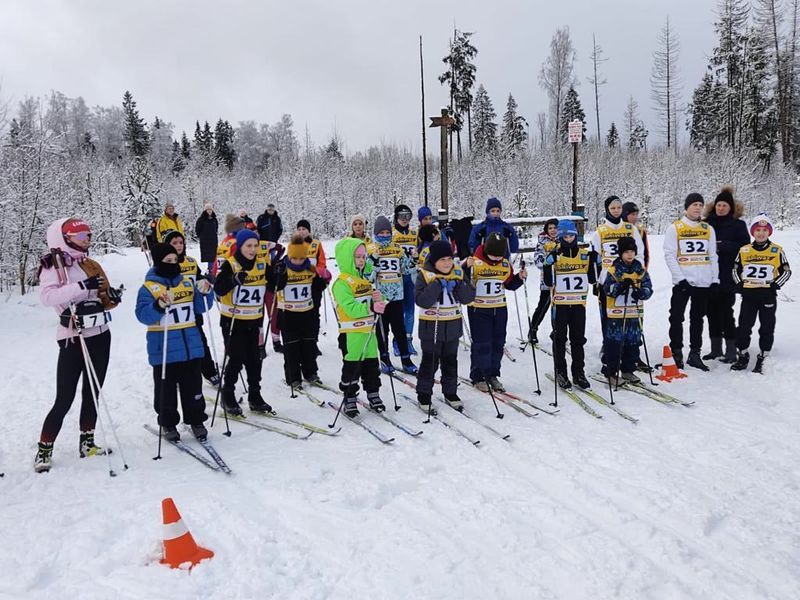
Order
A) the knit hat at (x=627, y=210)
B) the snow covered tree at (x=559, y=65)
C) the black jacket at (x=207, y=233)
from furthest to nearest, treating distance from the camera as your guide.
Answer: the snow covered tree at (x=559, y=65), the black jacket at (x=207, y=233), the knit hat at (x=627, y=210)

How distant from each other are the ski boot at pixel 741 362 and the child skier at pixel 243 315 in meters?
5.61

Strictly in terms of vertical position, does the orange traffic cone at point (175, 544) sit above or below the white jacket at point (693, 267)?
below

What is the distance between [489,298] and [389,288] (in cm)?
147

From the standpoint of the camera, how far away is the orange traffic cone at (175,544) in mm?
3046

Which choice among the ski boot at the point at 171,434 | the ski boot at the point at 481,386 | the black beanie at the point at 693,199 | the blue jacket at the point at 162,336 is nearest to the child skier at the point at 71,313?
the blue jacket at the point at 162,336

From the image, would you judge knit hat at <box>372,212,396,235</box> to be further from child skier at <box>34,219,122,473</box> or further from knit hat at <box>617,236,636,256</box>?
child skier at <box>34,219,122,473</box>

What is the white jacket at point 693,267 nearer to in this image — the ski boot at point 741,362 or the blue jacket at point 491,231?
the ski boot at point 741,362

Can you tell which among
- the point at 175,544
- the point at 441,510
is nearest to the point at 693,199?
the point at 441,510

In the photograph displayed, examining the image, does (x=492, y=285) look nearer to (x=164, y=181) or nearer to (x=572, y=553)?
(x=572, y=553)

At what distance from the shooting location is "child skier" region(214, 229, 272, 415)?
17.9ft

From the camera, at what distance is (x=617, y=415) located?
5.41 metres

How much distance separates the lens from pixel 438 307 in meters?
5.51

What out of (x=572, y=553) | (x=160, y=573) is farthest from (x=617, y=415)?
(x=160, y=573)

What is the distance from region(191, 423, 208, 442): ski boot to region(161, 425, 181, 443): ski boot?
0.48 ft
